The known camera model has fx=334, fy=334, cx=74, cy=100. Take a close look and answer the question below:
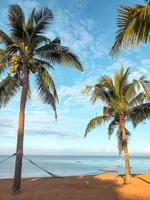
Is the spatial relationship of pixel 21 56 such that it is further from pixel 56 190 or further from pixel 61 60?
pixel 56 190

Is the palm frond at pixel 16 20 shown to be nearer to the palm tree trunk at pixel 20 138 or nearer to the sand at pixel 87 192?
the palm tree trunk at pixel 20 138

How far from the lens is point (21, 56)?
14867mm

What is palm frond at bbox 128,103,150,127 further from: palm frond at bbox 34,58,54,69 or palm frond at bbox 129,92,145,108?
palm frond at bbox 34,58,54,69

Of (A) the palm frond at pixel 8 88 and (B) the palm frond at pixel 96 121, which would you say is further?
(B) the palm frond at pixel 96 121

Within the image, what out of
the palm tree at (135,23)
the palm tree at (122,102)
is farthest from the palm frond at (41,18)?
Answer: the palm tree at (135,23)

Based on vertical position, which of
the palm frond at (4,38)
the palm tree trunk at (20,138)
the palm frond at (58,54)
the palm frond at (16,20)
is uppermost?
the palm frond at (16,20)

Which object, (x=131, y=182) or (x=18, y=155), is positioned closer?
(x=18, y=155)

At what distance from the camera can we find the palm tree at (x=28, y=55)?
14766 millimetres

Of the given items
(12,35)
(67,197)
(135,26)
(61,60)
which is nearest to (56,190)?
(67,197)

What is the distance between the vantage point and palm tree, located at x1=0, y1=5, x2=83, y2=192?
14.8 meters

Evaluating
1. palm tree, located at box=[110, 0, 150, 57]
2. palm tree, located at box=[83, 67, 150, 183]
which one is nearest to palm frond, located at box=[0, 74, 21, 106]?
palm tree, located at box=[83, 67, 150, 183]

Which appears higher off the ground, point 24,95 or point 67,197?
point 24,95

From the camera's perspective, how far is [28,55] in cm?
1483

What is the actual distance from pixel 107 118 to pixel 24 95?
603 cm
